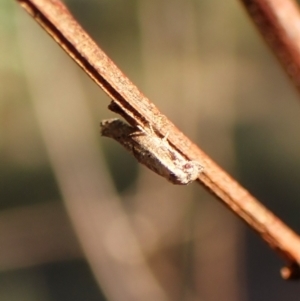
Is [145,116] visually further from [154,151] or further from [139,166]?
[139,166]

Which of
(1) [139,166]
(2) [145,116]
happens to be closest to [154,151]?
(2) [145,116]

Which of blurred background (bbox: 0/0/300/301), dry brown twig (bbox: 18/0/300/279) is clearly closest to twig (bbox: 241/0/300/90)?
dry brown twig (bbox: 18/0/300/279)

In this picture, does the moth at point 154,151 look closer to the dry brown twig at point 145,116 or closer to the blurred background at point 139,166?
the dry brown twig at point 145,116

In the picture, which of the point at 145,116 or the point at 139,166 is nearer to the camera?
the point at 145,116

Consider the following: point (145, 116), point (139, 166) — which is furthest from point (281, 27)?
point (139, 166)

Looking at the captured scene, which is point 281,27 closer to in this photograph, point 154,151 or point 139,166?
point 154,151

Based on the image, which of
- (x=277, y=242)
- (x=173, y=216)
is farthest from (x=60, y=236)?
(x=277, y=242)
